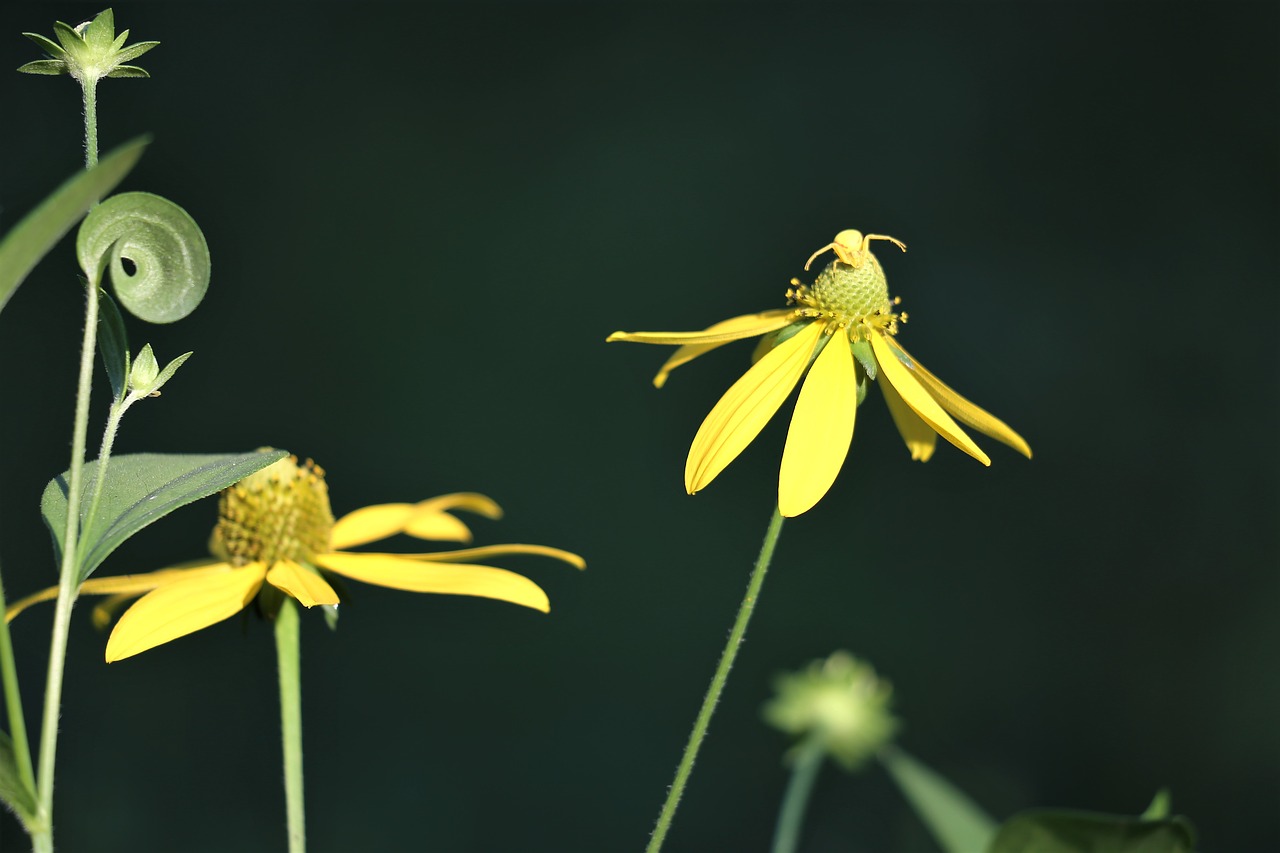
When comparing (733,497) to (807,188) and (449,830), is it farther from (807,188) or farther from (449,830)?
(449,830)

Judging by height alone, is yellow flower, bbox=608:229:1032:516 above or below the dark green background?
below

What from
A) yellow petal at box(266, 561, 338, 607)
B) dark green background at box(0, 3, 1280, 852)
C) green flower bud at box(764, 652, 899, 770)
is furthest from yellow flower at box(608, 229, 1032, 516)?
dark green background at box(0, 3, 1280, 852)

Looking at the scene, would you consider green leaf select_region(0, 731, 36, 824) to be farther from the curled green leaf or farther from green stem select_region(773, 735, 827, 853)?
Answer: green stem select_region(773, 735, 827, 853)

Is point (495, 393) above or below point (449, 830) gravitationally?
above

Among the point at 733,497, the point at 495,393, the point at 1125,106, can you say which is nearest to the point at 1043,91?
the point at 1125,106

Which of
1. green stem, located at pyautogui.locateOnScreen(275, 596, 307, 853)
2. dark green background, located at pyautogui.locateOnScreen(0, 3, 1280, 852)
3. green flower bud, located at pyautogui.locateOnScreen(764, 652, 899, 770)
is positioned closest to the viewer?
green stem, located at pyautogui.locateOnScreen(275, 596, 307, 853)

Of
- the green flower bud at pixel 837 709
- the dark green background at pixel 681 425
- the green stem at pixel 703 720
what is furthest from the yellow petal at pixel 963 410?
the dark green background at pixel 681 425
